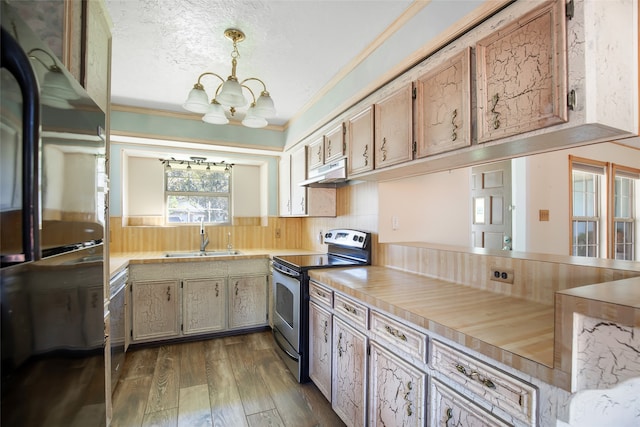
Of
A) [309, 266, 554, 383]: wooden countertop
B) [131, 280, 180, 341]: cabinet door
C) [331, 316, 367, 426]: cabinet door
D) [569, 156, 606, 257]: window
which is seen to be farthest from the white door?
[131, 280, 180, 341]: cabinet door

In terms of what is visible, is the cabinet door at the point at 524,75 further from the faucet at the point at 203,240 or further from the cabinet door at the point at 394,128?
the faucet at the point at 203,240

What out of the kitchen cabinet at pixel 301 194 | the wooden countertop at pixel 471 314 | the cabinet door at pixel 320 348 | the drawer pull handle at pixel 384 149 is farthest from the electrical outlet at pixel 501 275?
the kitchen cabinet at pixel 301 194

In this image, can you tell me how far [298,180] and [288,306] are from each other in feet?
4.54

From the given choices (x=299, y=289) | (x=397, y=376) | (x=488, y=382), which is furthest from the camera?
(x=299, y=289)

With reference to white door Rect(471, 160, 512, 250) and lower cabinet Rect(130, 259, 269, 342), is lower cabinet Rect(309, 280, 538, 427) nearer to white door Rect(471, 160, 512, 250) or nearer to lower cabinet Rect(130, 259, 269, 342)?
lower cabinet Rect(130, 259, 269, 342)

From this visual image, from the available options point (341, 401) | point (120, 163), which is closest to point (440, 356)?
point (341, 401)

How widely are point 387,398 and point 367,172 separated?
4.43 feet

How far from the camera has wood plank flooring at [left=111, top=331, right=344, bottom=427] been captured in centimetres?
192

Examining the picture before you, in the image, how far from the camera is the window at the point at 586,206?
383 cm

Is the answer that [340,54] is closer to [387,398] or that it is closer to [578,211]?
[387,398]

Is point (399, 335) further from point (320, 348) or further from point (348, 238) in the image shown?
point (348, 238)

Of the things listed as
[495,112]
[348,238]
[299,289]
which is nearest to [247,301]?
[299,289]

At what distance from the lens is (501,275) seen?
1574mm

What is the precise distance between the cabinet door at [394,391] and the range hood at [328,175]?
4.28ft
